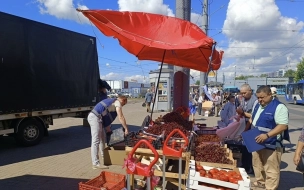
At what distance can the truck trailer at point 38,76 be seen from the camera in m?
7.12

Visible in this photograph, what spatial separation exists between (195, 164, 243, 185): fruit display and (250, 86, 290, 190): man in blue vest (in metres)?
1.00

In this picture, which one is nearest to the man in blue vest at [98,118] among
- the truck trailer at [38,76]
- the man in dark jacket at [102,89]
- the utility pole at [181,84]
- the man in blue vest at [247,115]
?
the utility pole at [181,84]

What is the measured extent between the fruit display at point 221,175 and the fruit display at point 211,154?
0.40 meters

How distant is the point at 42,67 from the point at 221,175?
6.64m

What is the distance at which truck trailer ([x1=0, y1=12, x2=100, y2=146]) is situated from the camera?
7117mm

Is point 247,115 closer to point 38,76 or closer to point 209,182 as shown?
point 209,182

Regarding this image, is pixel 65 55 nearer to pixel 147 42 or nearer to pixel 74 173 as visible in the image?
pixel 74 173

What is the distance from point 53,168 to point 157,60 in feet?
12.8

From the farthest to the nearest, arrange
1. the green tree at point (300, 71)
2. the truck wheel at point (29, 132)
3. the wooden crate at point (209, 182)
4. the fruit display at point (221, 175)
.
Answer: the green tree at point (300, 71), the truck wheel at point (29, 132), the fruit display at point (221, 175), the wooden crate at point (209, 182)

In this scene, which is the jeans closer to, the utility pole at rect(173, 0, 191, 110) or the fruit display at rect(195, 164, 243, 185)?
the utility pole at rect(173, 0, 191, 110)

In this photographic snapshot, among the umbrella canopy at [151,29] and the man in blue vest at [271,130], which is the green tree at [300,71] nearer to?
the man in blue vest at [271,130]

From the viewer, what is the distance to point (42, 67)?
8.13 meters

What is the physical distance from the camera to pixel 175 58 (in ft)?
23.4

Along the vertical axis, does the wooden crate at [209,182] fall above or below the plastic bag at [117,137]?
below
